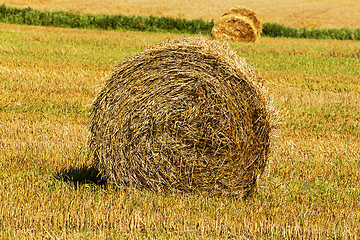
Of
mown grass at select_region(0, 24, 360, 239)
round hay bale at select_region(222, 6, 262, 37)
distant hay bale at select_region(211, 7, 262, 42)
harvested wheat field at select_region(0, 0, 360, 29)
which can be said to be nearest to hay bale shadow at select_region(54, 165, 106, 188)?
mown grass at select_region(0, 24, 360, 239)

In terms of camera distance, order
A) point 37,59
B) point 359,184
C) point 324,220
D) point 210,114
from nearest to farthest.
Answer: point 324,220 → point 210,114 → point 359,184 → point 37,59

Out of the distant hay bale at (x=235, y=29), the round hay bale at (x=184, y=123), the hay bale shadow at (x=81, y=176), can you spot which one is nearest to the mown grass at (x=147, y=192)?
the hay bale shadow at (x=81, y=176)

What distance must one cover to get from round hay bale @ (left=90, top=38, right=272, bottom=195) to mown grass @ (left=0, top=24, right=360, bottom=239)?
0.23 m

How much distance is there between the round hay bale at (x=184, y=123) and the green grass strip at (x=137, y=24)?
21985 mm

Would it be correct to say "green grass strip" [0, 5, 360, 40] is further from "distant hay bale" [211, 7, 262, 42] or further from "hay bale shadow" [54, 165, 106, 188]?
"hay bale shadow" [54, 165, 106, 188]

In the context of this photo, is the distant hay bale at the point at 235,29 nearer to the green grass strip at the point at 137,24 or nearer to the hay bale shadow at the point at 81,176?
the green grass strip at the point at 137,24

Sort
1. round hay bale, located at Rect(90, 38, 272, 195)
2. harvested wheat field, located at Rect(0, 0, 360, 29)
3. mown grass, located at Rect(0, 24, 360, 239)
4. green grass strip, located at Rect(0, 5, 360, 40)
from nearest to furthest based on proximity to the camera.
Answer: mown grass, located at Rect(0, 24, 360, 239) → round hay bale, located at Rect(90, 38, 272, 195) → green grass strip, located at Rect(0, 5, 360, 40) → harvested wheat field, located at Rect(0, 0, 360, 29)

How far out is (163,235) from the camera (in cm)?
417

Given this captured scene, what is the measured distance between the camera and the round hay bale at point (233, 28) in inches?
842

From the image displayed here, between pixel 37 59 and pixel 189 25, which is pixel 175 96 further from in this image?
pixel 189 25

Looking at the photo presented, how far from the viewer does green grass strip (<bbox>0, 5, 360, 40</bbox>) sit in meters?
27.3

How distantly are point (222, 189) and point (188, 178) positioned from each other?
38 centimetres

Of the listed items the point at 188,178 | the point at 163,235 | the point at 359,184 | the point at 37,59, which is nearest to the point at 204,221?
the point at 163,235

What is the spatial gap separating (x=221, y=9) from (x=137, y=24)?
11.2 metres
